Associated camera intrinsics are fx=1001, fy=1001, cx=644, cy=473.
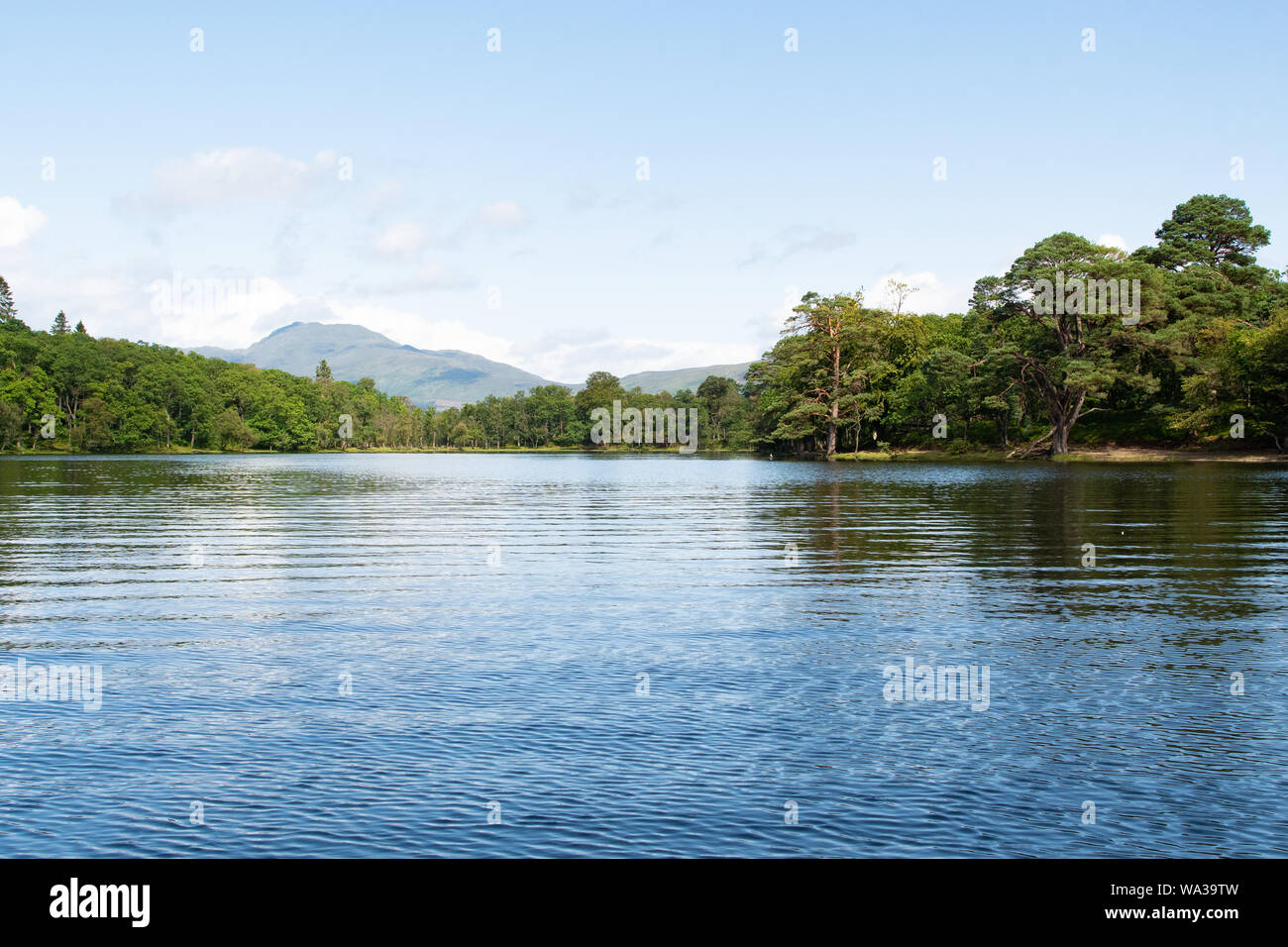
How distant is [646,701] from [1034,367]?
92.2m

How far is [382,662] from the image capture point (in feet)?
46.9

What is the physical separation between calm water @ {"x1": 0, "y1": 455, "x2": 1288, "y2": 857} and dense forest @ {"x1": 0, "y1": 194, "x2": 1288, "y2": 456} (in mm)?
65106

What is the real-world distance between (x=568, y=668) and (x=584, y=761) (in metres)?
3.89

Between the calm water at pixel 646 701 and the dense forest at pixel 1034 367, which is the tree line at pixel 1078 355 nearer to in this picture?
the dense forest at pixel 1034 367

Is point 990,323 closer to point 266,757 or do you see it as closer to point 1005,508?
point 1005,508

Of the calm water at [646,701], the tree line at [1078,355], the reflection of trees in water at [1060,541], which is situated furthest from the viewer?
the tree line at [1078,355]

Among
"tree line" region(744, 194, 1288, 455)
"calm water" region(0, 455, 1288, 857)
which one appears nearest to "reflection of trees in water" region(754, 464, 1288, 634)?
"calm water" region(0, 455, 1288, 857)

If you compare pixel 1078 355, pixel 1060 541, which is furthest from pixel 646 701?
pixel 1078 355

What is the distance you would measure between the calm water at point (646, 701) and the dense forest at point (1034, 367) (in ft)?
214

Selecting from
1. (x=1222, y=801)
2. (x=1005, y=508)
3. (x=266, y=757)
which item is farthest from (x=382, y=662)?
(x=1005, y=508)

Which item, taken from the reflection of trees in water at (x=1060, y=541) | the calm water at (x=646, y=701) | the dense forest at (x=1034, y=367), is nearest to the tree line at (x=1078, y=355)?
the dense forest at (x=1034, y=367)

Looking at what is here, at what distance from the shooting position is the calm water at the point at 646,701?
8406mm

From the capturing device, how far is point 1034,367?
313 feet

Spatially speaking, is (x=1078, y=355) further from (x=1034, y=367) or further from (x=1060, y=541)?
(x=1060, y=541)
